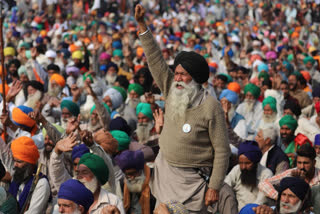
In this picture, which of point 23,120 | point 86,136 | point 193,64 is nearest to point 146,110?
point 23,120

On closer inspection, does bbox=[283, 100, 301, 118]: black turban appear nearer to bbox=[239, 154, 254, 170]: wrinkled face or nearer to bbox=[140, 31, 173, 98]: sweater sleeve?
bbox=[239, 154, 254, 170]: wrinkled face

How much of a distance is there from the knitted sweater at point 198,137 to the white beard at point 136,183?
1.25m

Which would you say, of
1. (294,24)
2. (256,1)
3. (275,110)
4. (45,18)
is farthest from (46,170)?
(256,1)

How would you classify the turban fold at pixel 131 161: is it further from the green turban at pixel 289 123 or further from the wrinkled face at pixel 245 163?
the green turban at pixel 289 123

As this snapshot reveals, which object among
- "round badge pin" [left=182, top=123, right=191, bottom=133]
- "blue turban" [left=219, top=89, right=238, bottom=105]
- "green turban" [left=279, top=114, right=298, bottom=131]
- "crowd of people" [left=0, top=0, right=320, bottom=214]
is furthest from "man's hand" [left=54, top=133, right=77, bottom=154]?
"blue turban" [left=219, top=89, right=238, bottom=105]

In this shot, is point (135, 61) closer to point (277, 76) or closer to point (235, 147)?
point (277, 76)

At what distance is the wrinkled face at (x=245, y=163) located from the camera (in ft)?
20.6

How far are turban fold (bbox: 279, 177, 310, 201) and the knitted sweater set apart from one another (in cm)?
101

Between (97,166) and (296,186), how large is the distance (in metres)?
1.62

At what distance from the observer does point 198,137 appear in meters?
4.38

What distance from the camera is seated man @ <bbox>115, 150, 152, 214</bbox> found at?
222 inches

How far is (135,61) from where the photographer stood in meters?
15.5

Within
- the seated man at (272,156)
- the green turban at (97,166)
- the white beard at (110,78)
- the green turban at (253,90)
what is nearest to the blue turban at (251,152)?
the seated man at (272,156)

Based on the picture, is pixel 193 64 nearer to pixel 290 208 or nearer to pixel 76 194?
pixel 76 194
